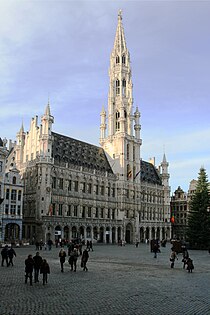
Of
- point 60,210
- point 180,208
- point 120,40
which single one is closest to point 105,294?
point 60,210

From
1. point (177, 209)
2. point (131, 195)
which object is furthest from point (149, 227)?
point (177, 209)

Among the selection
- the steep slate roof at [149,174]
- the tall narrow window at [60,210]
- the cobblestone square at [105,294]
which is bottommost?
the cobblestone square at [105,294]

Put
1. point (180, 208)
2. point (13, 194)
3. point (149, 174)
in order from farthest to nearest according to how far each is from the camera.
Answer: point (180, 208)
point (149, 174)
point (13, 194)

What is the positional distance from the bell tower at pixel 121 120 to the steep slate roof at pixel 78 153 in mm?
3728

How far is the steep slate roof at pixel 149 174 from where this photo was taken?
115 metres

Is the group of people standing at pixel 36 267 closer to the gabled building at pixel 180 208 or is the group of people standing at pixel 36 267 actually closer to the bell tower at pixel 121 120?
the bell tower at pixel 121 120

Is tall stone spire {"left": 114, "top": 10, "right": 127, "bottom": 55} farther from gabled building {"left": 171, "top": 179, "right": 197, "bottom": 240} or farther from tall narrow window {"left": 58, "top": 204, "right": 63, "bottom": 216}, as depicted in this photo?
tall narrow window {"left": 58, "top": 204, "right": 63, "bottom": 216}

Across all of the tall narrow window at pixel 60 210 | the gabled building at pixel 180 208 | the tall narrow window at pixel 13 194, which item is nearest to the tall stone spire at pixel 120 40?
the gabled building at pixel 180 208

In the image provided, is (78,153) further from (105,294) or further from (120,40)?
(105,294)

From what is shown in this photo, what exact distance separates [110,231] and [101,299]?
7621 centimetres

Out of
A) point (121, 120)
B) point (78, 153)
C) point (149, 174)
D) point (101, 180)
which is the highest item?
point (121, 120)

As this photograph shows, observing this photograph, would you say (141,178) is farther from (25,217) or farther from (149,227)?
(25,217)

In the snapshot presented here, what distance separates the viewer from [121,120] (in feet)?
335

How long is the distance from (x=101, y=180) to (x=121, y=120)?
20.2 m
